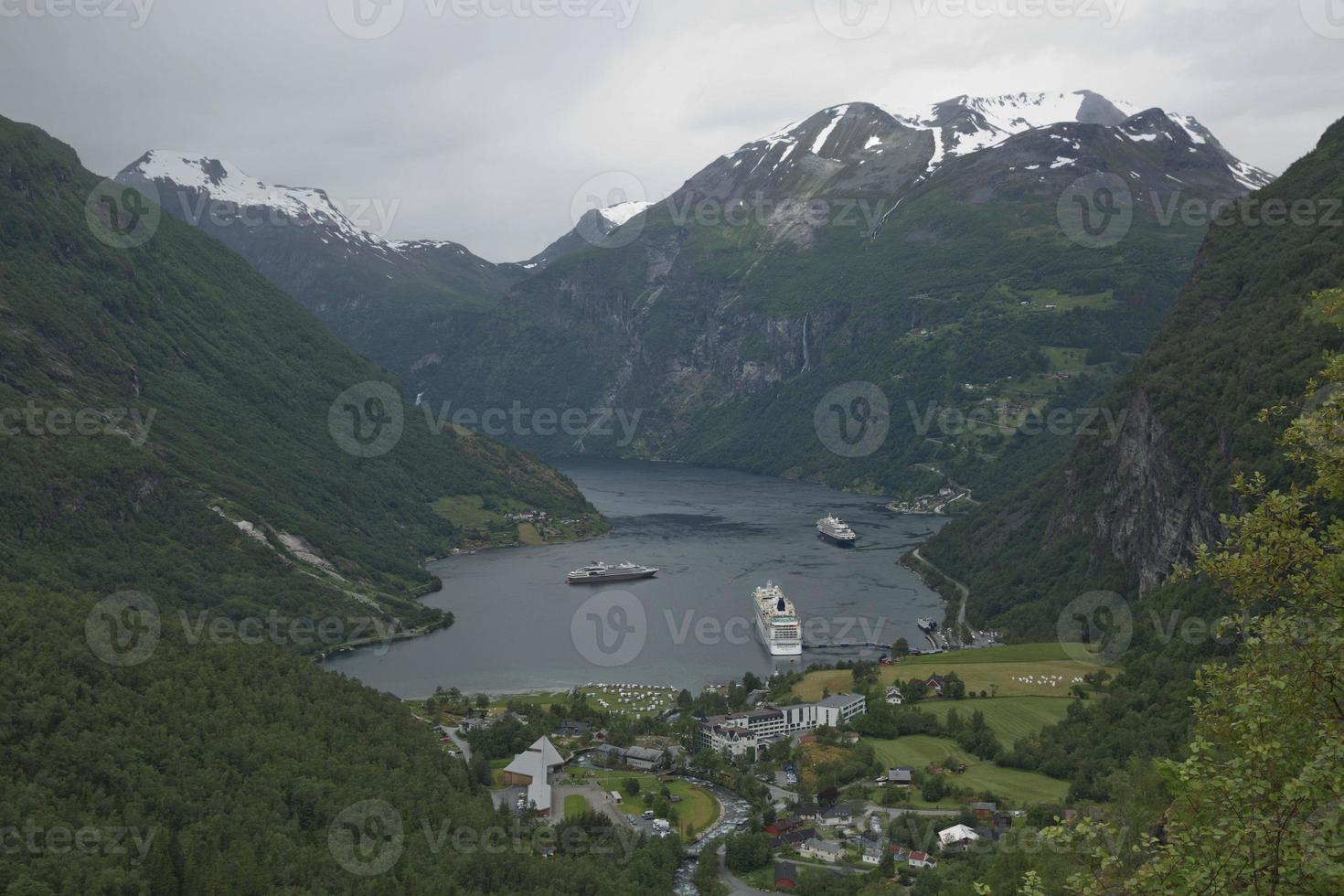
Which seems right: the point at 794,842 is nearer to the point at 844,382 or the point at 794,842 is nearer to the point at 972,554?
the point at 972,554

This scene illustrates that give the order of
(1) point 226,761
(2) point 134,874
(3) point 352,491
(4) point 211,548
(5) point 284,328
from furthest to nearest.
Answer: (5) point 284,328 → (3) point 352,491 → (4) point 211,548 → (1) point 226,761 → (2) point 134,874

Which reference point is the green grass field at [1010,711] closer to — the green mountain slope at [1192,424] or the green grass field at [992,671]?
the green grass field at [992,671]

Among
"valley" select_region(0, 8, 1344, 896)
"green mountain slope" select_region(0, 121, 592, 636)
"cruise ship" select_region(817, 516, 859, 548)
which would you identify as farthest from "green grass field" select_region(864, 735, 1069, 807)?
"cruise ship" select_region(817, 516, 859, 548)

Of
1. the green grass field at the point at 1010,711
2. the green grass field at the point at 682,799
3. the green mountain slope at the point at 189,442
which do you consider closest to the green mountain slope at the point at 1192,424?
the green grass field at the point at 1010,711

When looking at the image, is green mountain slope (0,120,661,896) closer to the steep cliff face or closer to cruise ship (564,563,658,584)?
cruise ship (564,563,658,584)

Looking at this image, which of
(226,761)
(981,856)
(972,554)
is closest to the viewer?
(981,856)

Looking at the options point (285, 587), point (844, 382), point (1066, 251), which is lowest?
point (285, 587)

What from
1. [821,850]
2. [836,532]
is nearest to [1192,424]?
[821,850]

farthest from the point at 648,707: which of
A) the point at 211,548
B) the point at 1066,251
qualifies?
the point at 1066,251
